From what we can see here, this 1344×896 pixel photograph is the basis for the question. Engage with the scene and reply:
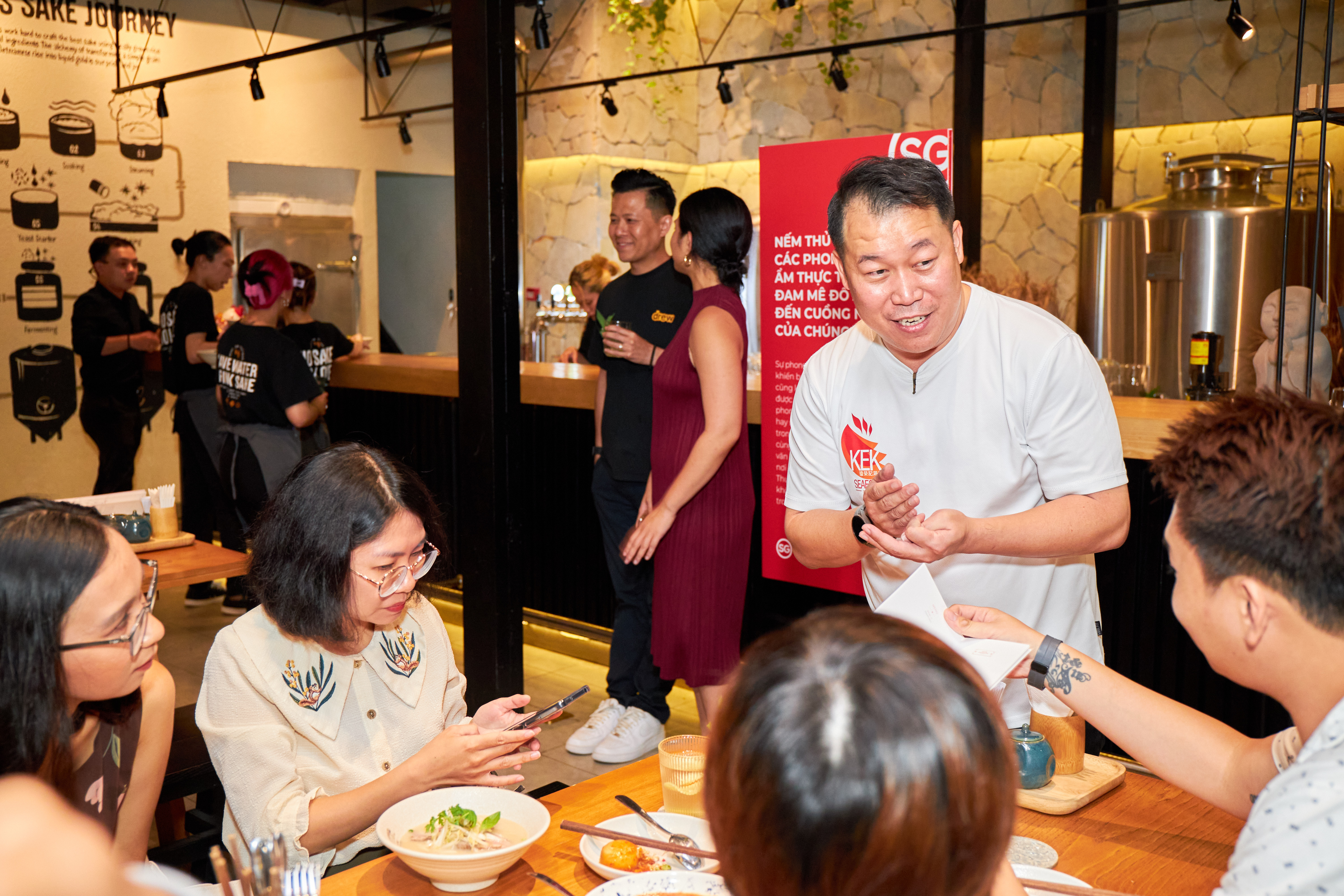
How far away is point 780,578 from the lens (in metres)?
3.85

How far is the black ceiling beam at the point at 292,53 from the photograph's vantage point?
→ 19.0 feet

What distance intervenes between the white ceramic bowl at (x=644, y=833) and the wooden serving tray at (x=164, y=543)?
2.76 m

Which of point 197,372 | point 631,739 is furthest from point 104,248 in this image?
point 631,739

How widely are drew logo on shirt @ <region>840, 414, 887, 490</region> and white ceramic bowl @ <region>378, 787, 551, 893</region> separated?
3.26ft

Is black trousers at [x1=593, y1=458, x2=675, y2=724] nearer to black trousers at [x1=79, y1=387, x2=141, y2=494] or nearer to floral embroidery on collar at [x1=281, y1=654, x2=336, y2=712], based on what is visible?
floral embroidery on collar at [x1=281, y1=654, x2=336, y2=712]

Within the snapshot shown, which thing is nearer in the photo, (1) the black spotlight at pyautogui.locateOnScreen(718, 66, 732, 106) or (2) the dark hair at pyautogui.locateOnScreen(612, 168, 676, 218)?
(2) the dark hair at pyautogui.locateOnScreen(612, 168, 676, 218)

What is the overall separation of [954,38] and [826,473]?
613 centimetres

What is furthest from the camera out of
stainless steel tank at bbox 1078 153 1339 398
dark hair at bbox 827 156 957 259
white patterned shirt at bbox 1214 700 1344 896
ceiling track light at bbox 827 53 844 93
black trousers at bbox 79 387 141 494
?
ceiling track light at bbox 827 53 844 93

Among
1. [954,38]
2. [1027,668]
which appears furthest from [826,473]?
[954,38]

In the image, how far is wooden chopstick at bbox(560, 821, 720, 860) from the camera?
1.43m

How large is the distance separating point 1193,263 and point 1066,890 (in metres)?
5.84

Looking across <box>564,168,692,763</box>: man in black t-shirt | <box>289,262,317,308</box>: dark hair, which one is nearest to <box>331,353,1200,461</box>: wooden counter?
<box>564,168,692,763</box>: man in black t-shirt

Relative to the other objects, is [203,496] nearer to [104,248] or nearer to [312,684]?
[104,248]

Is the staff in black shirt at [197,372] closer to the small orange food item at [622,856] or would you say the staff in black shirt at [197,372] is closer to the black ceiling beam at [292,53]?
the black ceiling beam at [292,53]
